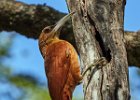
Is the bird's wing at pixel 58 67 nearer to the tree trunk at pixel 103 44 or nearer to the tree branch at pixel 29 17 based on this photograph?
the tree trunk at pixel 103 44

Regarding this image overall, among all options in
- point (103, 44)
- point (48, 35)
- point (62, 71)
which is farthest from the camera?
point (48, 35)

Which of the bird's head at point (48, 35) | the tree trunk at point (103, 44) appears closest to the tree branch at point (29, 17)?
the bird's head at point (48, 35)

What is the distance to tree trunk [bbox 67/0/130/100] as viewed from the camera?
336cm

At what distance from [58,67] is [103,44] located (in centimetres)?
89

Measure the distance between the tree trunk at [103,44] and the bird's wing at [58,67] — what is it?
0.67 meters

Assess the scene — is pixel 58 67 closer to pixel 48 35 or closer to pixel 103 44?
pixel 48 35

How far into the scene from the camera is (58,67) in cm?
434

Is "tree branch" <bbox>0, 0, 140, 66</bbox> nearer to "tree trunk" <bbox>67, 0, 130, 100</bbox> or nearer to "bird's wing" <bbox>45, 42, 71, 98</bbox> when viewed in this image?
A: "bird's wing" <bbox>45, 42, 71, 98</bbox>

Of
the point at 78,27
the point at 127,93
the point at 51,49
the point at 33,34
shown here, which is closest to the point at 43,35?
the point at 51,49

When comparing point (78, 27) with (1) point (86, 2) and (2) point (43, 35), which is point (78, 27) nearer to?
(1) point (86, 2)

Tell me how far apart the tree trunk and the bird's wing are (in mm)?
667

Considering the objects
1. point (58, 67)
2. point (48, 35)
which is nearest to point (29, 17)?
point (48, 35)

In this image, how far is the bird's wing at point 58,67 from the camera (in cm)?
425

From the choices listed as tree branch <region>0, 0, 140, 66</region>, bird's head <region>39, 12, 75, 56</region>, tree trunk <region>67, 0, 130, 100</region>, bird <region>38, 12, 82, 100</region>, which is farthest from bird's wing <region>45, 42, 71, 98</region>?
tree branch <region>0, 0, 140, 66</region>
